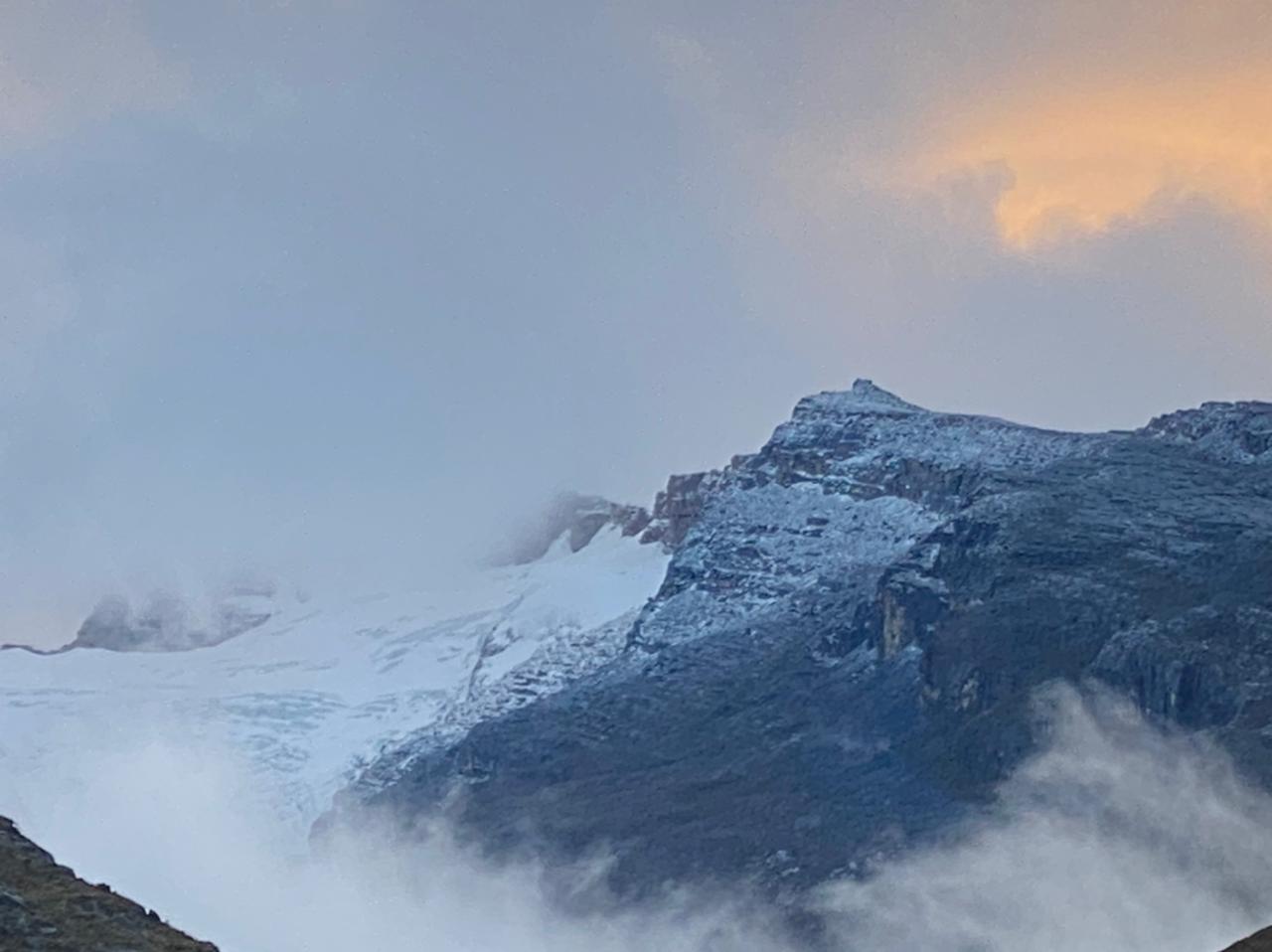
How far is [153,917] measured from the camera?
99.4 m

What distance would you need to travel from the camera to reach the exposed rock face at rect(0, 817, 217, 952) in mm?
92875

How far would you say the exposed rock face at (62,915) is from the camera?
92.9 metres

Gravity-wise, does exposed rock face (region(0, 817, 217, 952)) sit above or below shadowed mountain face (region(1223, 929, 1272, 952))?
above

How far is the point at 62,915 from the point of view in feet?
313

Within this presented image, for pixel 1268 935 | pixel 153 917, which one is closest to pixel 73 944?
pixel 153 917

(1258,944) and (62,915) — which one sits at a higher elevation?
(62,915)

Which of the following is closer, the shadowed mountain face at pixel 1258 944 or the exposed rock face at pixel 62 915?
the exposed rock face at pixel 62 915

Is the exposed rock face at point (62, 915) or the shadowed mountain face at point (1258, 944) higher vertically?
the exposed rock face at point (62, 915)

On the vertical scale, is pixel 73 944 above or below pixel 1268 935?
above

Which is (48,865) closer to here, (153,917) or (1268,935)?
(153,917)

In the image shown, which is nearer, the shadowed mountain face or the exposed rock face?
the exposed rock face

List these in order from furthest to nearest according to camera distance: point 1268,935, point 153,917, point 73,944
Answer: point 1268,935 < point 153,917 < point 73,944

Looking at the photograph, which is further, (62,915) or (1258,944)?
(1258,944)

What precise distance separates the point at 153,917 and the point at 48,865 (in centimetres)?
425
